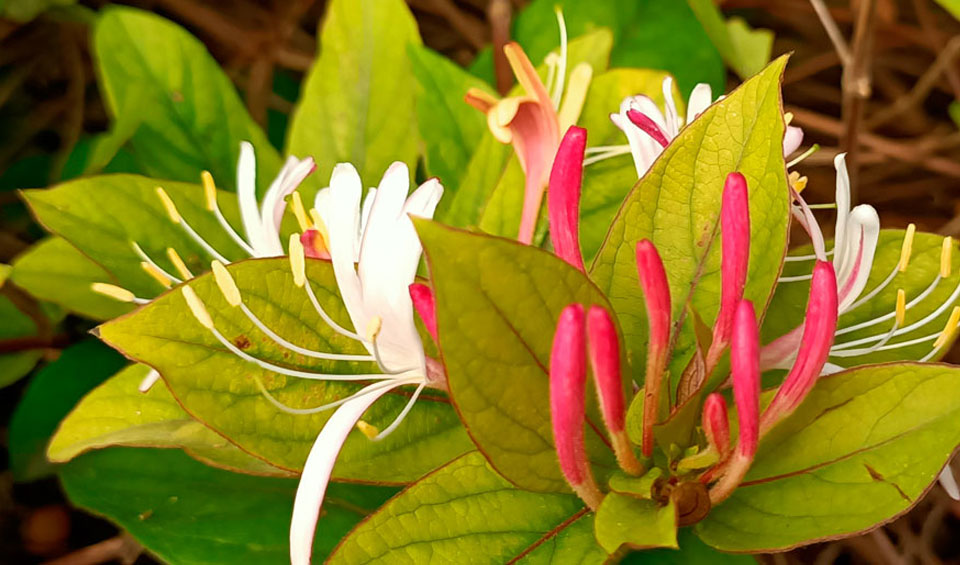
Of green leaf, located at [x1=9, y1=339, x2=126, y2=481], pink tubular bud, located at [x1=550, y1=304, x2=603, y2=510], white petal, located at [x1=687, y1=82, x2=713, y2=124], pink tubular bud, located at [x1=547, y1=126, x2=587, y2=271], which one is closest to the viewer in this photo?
pink tubular bud, located at [x1=550, y1=304, x2=603, y2=510]

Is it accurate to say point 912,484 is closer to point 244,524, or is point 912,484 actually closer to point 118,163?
point 244,524

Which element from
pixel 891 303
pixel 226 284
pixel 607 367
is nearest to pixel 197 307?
pixel 226 284

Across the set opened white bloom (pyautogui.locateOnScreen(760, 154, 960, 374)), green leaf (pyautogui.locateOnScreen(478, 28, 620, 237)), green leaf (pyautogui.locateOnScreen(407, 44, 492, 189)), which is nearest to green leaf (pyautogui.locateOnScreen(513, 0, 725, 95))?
green leaf (pyautogui.locateOnScreen(407, 44, 492, 189))

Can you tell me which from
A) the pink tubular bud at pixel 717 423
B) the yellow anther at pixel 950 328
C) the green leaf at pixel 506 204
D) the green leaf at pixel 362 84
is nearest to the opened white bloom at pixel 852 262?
the yellow anther at pixel 950 328

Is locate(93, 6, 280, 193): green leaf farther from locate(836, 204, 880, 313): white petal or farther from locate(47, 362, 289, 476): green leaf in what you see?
locate(836, 204, 880, 313): white petal

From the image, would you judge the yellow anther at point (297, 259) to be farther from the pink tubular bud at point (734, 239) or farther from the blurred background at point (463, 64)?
the blurred background at point (463, 64)

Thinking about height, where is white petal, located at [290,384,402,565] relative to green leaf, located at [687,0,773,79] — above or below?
below

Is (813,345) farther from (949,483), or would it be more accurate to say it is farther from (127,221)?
(127,221)
